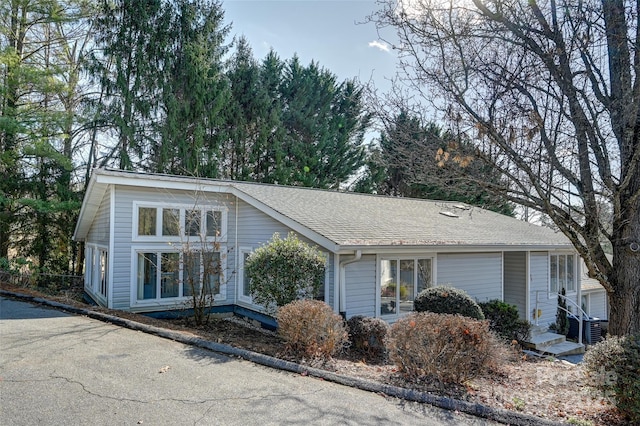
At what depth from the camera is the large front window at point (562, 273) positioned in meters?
14.4

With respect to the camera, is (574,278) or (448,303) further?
(574,278)

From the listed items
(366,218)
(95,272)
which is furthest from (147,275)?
(366,218)

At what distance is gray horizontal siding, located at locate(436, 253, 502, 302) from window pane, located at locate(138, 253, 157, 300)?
7572 millimetres

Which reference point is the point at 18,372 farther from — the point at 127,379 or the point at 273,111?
the point at 273,111

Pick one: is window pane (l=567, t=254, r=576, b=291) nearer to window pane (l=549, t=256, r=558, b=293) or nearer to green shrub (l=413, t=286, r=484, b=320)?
window pane (l=549, t=256, r=558, b=293)

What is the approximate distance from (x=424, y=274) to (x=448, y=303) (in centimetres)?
220

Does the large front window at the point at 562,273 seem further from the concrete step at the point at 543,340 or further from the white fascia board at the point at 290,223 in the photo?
the white fascia board at the point at 290,223

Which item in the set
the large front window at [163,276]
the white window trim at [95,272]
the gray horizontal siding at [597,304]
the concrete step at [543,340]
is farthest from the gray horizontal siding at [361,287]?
the gray horizontal siding at [597,304]

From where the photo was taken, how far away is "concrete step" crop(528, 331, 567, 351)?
433 inches

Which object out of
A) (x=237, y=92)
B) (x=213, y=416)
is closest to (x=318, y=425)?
(x=213, y=416)

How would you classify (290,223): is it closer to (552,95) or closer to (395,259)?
(395,259)

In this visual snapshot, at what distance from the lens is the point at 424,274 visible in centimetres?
1070

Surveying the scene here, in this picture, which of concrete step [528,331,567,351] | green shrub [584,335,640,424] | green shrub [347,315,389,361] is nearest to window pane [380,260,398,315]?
green shrub [347,315,389,361]

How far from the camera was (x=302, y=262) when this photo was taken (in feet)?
26.8
